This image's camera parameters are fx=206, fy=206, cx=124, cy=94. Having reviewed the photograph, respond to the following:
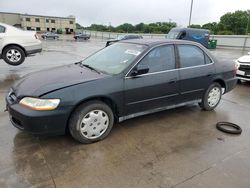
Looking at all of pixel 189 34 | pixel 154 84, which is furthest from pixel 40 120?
pixel 189 34

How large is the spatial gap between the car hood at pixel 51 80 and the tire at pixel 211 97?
2.31m

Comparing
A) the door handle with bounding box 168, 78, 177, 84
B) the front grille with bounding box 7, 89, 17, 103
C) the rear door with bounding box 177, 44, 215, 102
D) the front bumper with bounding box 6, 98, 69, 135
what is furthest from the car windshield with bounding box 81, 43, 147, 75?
the front grille with bounding box 7, 89, 17, 103

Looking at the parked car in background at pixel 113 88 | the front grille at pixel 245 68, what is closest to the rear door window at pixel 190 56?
the parked car in background at pixel 113 88

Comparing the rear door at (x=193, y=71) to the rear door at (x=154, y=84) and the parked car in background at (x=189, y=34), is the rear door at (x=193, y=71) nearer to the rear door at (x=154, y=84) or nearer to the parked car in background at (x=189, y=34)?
the rear door at (x=154, y=84)

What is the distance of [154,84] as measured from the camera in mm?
3391

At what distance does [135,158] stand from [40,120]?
1.31 metres

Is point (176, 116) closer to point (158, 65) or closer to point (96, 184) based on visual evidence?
point (158, 65)

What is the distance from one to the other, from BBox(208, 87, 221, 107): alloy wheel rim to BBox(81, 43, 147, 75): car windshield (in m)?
1.89

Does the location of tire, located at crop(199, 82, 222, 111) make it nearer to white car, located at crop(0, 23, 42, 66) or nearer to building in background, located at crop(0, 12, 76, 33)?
white car, located at crop(0, 23, 42, 66)

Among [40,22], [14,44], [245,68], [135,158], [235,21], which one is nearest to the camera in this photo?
[135,158]

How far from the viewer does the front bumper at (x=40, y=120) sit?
8.46 ft

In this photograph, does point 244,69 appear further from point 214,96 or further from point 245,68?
point 214,96

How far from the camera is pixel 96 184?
2.25 metres

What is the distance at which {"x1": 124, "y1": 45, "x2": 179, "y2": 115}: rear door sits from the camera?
3.22 metres
